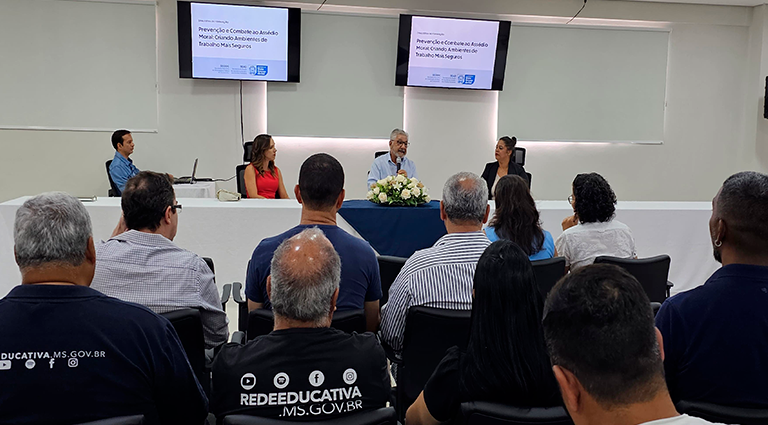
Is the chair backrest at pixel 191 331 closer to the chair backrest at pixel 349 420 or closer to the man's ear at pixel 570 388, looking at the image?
the chair backrest at pixel 349 420

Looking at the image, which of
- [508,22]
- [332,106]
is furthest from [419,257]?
[508,22]

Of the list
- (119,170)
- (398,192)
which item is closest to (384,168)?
(398,192)

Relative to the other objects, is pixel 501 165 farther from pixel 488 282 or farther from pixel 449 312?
pixel 488 282

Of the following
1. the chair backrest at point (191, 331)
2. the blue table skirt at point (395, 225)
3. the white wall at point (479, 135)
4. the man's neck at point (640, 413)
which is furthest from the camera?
the white wall at point (479, 135)

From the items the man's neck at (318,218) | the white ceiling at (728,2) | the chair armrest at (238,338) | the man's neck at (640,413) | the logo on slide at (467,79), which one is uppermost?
the white ceiling at (728,2)

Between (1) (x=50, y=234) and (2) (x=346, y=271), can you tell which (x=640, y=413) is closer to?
(1) (x=50, y=234)

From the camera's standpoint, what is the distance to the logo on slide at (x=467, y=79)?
7.21 metres

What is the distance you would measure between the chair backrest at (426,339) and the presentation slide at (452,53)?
5.37 meters

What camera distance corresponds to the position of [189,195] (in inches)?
226

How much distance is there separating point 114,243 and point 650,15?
7330 mm

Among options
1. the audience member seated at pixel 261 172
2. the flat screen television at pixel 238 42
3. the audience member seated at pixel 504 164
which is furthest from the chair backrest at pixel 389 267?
the flat screen television at pixel 238 42

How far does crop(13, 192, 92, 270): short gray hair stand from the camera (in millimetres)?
1452

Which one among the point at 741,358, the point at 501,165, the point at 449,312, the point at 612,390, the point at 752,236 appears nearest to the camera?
the point at 612,390

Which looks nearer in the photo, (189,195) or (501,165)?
(189,195)
